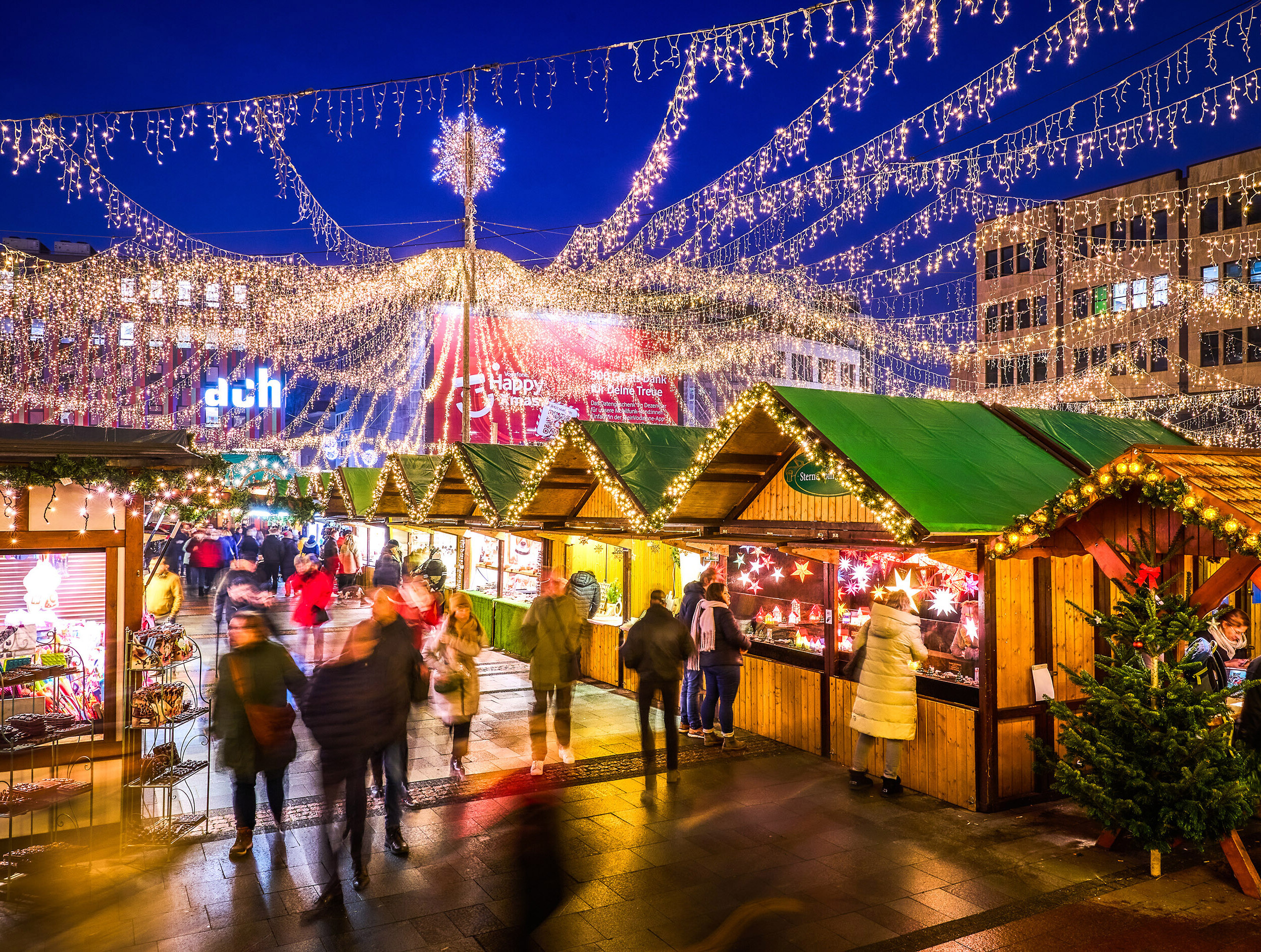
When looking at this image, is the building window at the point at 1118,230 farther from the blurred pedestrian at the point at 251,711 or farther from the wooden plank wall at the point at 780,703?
the blurred pedestrian at the point at 251,711

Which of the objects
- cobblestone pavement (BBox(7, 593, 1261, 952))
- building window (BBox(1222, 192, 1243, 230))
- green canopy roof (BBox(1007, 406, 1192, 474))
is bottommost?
cobblestone pavement (BBox(7, 593, 1261, 952))

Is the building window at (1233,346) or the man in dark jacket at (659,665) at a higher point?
the building window at (1233,346)

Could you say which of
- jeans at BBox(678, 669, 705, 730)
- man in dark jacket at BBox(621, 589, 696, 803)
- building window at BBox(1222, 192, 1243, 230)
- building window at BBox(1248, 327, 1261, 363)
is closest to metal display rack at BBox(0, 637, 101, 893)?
man in dark jacket at BBox(621, 589, 696, 803)

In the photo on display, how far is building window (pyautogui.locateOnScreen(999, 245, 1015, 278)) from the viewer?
3694cm

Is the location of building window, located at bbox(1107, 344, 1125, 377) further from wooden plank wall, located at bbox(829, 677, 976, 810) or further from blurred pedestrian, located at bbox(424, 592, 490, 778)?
blurred pedestrian, located at bbox(424, 592, 490, 778)

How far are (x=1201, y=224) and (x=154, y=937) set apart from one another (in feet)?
121

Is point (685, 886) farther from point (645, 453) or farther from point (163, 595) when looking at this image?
point (163, 595)

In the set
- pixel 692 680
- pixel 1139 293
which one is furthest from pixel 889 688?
pixel 1139 293

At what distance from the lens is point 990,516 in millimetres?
7008

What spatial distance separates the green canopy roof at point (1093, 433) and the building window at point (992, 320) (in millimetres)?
29297

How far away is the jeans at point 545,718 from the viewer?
8266mm

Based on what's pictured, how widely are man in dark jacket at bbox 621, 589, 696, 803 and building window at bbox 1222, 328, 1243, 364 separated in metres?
31.1

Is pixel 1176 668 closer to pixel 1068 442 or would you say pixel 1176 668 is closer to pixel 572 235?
pixel 1068 442

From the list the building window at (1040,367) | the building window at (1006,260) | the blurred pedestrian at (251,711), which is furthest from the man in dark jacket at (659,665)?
the building window at (1006,260)
